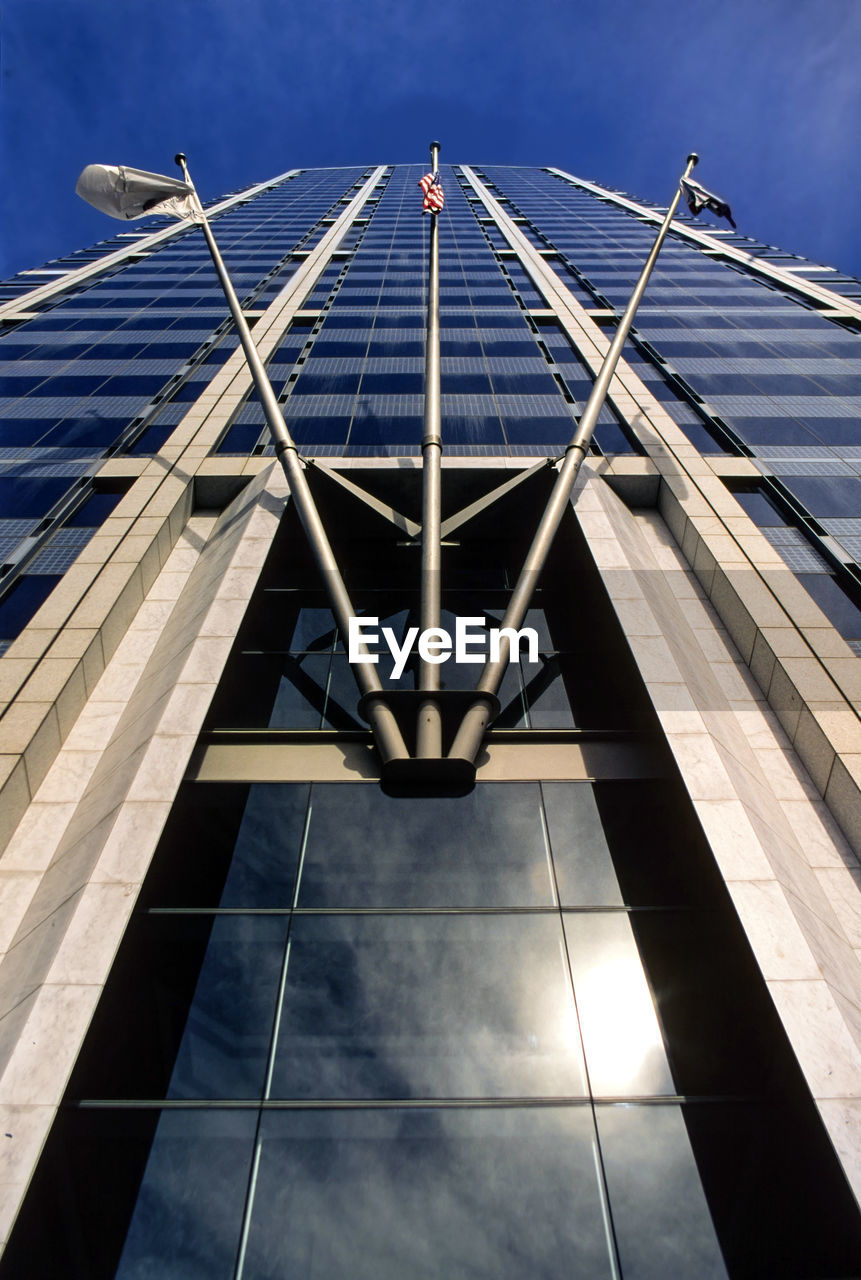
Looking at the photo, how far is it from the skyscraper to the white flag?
5671mm

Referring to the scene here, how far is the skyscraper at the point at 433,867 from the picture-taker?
7.54 m

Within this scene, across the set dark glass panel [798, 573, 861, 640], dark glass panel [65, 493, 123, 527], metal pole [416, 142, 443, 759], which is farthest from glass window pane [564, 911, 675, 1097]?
dark glass panel [65, 493, 123, 527]

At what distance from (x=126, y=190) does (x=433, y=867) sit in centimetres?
1945

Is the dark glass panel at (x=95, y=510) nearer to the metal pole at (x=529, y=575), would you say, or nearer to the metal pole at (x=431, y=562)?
the metal pole at (x=431, y=562)

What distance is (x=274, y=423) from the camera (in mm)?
16125

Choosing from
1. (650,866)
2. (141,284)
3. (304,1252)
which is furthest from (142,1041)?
(141,284)

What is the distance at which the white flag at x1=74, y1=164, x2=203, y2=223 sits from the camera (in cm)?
1956

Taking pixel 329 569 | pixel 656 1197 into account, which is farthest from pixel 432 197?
pixel 656 1197

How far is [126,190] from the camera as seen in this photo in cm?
1992

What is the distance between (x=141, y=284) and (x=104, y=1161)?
42.5 metres

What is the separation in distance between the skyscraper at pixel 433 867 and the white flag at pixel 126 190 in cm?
567

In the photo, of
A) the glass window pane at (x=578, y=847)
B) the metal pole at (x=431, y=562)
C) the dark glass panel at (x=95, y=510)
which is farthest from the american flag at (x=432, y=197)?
the glass window pane at (x=578, y=847)

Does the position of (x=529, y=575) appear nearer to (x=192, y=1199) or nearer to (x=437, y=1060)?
(x=437, y=1060)

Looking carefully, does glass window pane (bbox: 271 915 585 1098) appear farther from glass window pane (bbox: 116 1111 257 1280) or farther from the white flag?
the white flag
